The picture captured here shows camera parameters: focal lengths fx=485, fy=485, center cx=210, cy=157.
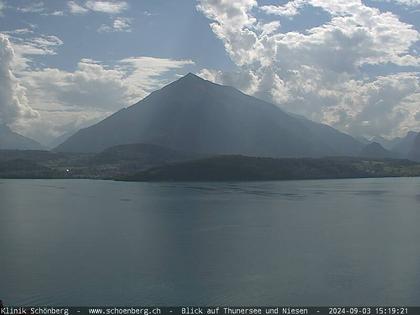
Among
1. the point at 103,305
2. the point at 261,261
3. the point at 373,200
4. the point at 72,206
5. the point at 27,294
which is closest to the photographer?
the point at 103,305

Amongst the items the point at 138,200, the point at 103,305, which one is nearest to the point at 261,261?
the point at 103,305

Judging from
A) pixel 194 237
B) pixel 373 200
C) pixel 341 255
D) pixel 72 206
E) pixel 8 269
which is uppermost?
pixel 373 200

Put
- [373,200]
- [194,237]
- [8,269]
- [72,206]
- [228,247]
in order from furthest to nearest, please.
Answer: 1. [373,200]
2. [72,206]
3. [194,237]
4. [228,247]
5. [8,269]

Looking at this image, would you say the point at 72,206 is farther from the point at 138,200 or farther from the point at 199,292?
the point at 199,292

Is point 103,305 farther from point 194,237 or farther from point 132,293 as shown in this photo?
point 194,237

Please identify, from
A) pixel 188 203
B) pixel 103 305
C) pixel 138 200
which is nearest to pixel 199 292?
pixel 103 305

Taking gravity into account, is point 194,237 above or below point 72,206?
below

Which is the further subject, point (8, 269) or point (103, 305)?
point (8, 269)
